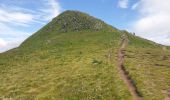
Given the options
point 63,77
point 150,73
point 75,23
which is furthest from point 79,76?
point 75,23

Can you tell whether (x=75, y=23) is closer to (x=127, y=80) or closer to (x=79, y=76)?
(x=79, y=76)

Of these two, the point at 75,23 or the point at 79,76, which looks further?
the point at 75,23

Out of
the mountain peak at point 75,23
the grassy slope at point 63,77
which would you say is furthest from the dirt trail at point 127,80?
the mountain peak at point 75,23

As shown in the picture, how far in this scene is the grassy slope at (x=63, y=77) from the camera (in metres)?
55.2

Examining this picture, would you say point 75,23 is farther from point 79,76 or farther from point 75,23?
point 79,76

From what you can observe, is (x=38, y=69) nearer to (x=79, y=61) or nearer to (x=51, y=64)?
(x=51, y=64)

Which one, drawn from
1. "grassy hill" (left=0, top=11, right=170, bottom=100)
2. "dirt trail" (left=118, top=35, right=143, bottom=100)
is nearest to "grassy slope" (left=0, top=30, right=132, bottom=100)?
"grassy hill" (left=0, top=11, right=170, bottom=100)

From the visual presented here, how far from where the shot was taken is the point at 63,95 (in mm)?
54969

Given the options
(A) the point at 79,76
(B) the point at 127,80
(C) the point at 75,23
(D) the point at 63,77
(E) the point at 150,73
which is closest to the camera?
(B) the point at 127,80

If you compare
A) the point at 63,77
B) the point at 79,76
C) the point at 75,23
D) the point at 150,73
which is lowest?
the point at 63,77

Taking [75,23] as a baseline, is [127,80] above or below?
below

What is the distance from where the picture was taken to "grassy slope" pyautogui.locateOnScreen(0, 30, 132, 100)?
55.2m

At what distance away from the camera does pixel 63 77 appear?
2697 inches

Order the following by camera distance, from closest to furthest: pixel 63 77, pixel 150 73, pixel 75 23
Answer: pixel 150 73 < pixel 63 77 < pixel 75 23
